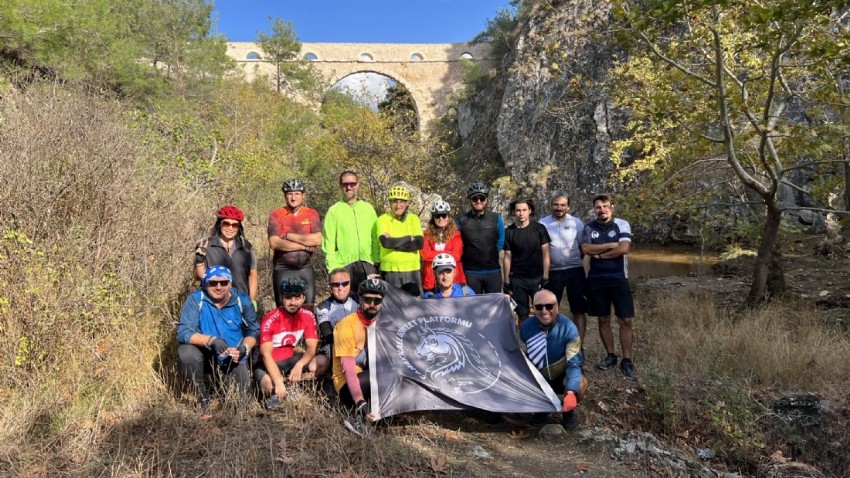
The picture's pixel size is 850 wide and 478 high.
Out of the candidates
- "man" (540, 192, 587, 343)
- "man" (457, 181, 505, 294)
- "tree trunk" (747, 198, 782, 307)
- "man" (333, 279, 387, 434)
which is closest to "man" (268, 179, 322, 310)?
"man" (333, 279, 387, 434)

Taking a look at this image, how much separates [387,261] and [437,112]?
46.1 m

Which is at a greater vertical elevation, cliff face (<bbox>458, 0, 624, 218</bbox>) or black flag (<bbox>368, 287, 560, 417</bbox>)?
cliff face (<bbox>458, 0, 624, 218</bbox>)

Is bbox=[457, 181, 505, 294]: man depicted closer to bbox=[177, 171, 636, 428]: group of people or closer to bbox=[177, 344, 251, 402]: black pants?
bbox=[177, 171, 636, 428]: group of people

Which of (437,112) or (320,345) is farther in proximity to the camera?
(437,112)

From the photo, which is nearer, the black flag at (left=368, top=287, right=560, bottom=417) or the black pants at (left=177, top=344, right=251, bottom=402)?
the black flag at (left=368, top=287, right=560, bottom=417)

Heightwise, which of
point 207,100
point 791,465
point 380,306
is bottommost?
point 791,465

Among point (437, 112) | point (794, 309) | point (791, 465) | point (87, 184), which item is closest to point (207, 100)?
point (87, 184)

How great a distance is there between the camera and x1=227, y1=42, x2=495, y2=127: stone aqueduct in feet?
160

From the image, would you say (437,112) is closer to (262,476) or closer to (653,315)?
(653,315)

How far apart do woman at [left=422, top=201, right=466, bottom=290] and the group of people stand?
1 centimetres

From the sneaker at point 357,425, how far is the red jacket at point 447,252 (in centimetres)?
180

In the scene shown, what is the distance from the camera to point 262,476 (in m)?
3.17

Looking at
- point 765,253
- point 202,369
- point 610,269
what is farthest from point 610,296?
point 765,253

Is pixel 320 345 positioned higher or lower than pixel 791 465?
higher
